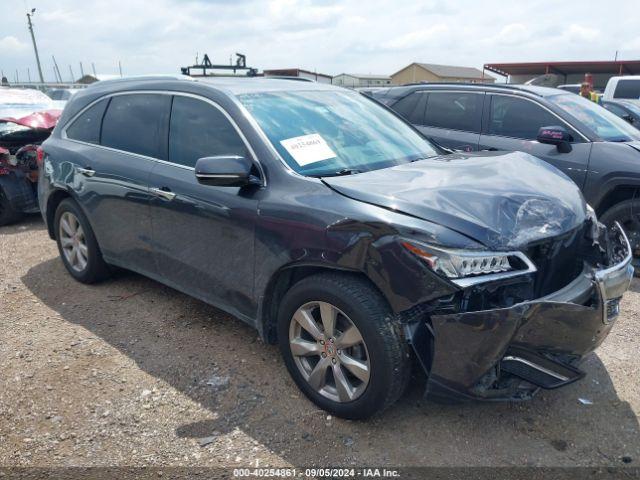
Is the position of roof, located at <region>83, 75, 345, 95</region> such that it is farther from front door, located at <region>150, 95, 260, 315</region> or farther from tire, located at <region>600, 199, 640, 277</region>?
tire, located at <region>600, 199, 640, 277</region>

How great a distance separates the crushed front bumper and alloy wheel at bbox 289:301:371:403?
1.06ft

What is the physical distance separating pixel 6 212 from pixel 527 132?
647 cm

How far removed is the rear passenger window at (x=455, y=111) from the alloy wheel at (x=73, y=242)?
4.06 metres

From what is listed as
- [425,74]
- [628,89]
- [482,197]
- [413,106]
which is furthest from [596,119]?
[425,74]

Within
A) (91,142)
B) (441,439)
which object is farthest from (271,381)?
(91,142)

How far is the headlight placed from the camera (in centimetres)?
235

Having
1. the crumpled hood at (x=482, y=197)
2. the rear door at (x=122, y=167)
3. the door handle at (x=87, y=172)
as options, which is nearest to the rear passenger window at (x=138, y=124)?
the rear door at (x=122, y=167)

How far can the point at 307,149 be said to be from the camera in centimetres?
313

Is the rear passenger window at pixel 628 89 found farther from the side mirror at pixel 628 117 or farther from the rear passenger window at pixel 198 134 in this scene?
the rear passenger window at pixel 198 134

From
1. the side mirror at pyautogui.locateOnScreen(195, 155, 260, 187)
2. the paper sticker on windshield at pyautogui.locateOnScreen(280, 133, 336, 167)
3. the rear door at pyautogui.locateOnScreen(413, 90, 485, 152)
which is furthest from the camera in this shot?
the rear door at pyautogui.locateOnScreen(413, 90, 485, 152)

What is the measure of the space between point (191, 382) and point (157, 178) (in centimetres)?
139

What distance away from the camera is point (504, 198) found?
2.66 meters

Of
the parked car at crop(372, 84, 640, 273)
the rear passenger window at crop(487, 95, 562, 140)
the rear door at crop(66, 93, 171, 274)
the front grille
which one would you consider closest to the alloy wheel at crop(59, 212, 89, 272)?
the rear door at crop(66, 93, 171, 274)

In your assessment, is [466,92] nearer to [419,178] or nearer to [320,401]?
[419,178]
